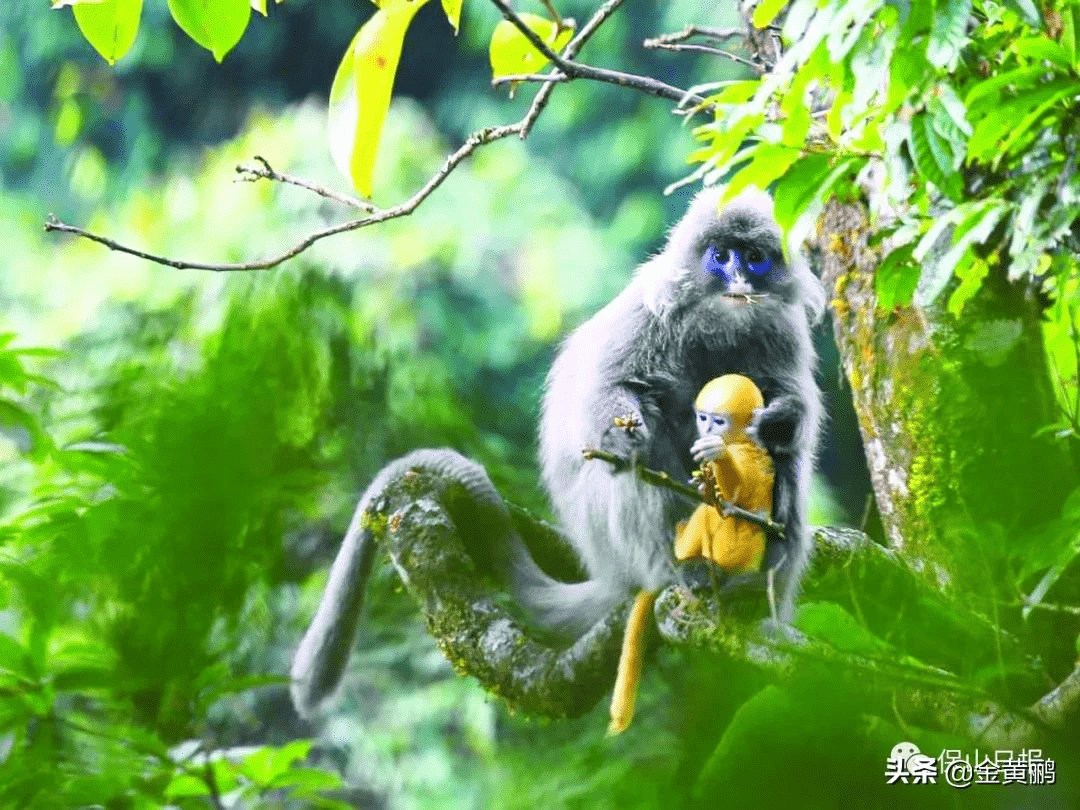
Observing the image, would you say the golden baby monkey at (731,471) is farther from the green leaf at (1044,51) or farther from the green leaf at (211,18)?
the green leaf at (211,18)

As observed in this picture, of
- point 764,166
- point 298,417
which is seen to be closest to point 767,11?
point 764,166

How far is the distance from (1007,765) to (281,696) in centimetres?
89

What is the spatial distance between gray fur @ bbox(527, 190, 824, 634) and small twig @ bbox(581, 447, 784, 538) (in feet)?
0.32

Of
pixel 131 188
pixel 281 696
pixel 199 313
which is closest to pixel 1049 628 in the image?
pixel 281 696

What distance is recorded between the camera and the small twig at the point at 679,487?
115cm

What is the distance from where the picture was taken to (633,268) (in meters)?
1.63

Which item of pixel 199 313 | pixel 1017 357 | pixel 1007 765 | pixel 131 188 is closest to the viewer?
pixel 1007 765

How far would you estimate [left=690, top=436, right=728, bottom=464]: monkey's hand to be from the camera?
1353 mm

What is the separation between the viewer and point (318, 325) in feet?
5.72

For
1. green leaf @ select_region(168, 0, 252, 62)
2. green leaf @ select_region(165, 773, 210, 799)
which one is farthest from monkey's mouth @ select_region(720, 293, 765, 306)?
green leaf @ select_region(165, 773, 210, 799)

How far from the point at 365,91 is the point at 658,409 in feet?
1.70

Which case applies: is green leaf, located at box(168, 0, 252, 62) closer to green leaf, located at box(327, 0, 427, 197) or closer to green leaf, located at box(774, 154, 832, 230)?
green leaf, located at box(327, 0, 427, 197)

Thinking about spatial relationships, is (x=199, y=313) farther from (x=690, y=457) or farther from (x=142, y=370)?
(x=690, y=457)

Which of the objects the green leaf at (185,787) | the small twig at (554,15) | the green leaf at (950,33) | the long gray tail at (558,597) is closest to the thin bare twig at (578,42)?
the small twig at (554,15)
